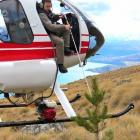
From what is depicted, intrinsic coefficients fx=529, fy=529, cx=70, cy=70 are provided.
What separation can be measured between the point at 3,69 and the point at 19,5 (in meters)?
1.38

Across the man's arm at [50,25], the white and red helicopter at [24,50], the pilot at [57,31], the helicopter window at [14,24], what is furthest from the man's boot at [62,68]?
the helicopter window at [14,24]

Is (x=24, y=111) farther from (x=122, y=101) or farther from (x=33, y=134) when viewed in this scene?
(x=33, y=134)

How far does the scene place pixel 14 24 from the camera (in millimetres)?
10359

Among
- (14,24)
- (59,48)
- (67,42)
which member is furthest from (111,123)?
(14,24)

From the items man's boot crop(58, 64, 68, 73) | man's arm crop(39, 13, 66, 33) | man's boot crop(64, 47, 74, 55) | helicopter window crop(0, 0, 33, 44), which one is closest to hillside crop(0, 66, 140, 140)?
man's boot crop(58, 64, 68, 73)

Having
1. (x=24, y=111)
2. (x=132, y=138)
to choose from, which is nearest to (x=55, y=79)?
(x=132, y=138)

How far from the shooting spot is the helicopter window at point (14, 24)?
10.3 m

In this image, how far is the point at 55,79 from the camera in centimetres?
1079

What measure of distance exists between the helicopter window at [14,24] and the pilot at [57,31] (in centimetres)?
44

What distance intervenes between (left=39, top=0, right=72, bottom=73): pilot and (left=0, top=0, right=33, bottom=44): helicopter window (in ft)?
1.44

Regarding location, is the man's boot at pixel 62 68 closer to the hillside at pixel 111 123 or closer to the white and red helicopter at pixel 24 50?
the white and red helicopter at pixel 24 50

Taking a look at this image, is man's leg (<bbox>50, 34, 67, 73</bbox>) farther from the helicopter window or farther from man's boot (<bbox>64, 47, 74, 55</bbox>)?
the helicopter window

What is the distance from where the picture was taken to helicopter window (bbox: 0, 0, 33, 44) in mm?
10258

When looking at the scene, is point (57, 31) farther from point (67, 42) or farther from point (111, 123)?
point (111, 123)
